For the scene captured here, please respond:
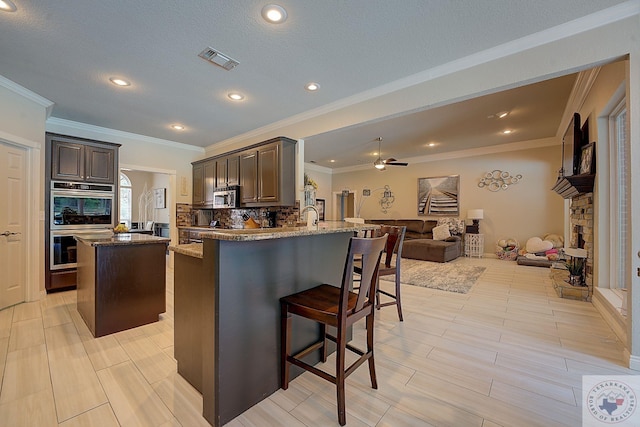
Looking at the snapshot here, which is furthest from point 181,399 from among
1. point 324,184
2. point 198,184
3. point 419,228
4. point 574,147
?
point 324,184

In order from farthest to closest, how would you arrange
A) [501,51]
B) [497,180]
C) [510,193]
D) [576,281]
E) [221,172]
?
[497,180] → [510,193] → [221,172] → [576,281] → [501,51]

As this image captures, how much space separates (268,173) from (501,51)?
3.32 metres

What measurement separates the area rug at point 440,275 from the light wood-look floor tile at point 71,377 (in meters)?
3.80

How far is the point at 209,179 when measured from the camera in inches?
219

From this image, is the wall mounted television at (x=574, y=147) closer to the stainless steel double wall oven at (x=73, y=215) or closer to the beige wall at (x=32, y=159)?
the stainless steel double wall oven at (x=73, y=215)

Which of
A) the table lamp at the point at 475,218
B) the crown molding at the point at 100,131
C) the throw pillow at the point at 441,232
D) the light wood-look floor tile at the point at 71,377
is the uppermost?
the crown molding at the point at 100,131

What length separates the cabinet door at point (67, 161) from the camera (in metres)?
3.82

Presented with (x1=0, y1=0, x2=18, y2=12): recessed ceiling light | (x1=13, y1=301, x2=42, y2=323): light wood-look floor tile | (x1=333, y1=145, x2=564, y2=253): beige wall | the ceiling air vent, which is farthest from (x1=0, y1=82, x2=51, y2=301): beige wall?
(x1=333, y1=145, x2=564, y2=253): beige wall

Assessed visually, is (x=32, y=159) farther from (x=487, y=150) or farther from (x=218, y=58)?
(x=487, y=150)

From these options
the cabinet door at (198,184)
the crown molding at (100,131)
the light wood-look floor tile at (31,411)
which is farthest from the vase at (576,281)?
the crown molding at (100,131)

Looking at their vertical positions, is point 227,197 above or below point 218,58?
below

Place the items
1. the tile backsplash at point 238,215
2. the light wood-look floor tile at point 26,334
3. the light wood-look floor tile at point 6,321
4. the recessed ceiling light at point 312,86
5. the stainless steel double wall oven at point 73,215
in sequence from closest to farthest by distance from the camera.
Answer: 1. the light wood-look floor tile at point 26,334
2. the light wood-look floor tile at point 6,321
3. the recessed ceiling light at point 312,86
4. the stainless steel double wall oven at point 73,215
5. the tile backsplash at point 238,215

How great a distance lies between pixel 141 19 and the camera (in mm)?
2057

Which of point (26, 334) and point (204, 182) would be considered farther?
point (204, 182)
